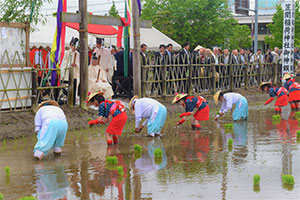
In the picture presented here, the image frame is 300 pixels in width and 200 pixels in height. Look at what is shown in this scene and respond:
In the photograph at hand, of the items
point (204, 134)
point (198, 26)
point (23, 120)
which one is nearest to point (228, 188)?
point (204, 134)

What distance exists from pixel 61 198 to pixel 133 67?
9.59m

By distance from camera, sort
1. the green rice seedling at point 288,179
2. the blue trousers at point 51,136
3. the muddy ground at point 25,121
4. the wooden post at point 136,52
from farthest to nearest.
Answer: the wooden post at point 136,52 < the muddy ground at point 25,121 < the blue trousers at point 51,136 < the green rice seedling at point 288,179

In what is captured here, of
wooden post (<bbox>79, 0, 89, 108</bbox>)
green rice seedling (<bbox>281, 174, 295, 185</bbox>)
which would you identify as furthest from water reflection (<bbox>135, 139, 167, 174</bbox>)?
wooden post (<bbox>79, 0, 89, 108</bbox>)

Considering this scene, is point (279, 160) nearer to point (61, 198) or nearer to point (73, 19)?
point (61, 198)

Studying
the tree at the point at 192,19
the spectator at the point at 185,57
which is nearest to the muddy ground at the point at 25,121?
the spectator at the point at 185,57

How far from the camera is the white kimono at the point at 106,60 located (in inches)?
642

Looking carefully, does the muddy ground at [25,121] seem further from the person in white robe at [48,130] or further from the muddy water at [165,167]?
the person in white robe at [48,130]

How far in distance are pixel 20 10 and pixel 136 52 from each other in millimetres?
3868

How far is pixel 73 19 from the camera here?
13.5 m

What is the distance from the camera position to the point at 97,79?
15.0 metres

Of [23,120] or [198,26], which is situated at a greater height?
[198,26]

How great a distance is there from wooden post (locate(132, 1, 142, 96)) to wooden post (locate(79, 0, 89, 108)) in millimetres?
1969

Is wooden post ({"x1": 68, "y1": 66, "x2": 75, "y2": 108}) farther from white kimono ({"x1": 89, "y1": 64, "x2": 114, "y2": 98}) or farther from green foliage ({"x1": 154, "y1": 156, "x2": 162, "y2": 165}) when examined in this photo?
green foliage ({"x1": 154, "y1": 156, "x2": 162, "y2": 165})

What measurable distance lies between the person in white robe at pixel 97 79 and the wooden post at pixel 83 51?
2.88 ft
